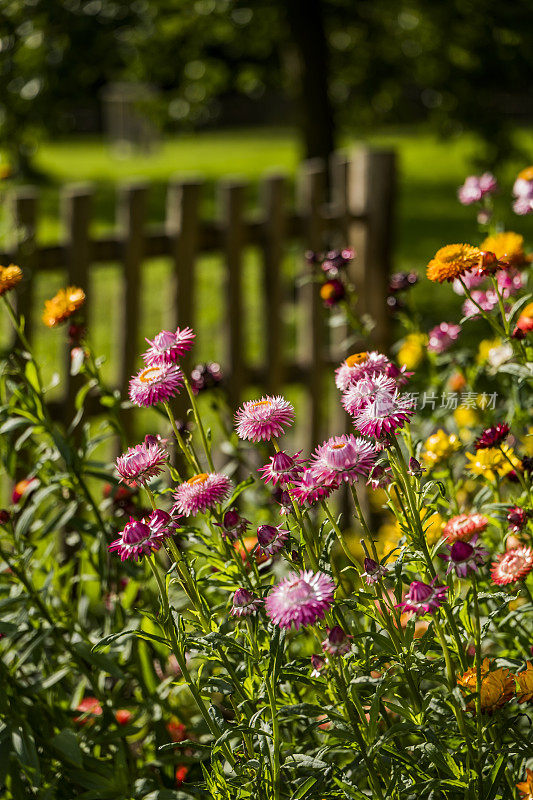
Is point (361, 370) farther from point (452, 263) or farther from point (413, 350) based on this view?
point (413, 350)

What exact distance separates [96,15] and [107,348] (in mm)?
2226

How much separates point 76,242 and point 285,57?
4.58 metres

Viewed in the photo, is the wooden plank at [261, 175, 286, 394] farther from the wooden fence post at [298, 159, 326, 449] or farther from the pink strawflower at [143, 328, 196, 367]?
the pink strawflower at [143, 328, 196, 367]

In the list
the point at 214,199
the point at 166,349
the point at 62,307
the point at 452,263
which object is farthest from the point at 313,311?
the point at 214,199

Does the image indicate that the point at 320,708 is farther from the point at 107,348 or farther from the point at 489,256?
the point at 107,348

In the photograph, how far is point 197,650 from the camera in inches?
60.0

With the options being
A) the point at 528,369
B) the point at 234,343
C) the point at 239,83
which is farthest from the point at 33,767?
the point at 239,83

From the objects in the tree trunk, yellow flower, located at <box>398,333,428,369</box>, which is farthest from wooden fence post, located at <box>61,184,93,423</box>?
the tree trunk

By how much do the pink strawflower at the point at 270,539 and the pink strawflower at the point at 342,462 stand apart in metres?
0.13

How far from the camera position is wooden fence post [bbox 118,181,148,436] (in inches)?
151

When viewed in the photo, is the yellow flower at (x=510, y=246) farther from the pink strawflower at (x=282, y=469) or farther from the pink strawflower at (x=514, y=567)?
the pink strawflower at (x=282, y=469)

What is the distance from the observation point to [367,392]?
4.30 ft

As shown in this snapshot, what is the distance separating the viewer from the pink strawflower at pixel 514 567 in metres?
1.38

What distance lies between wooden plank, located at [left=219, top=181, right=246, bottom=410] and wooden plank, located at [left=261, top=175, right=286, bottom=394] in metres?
0.13
